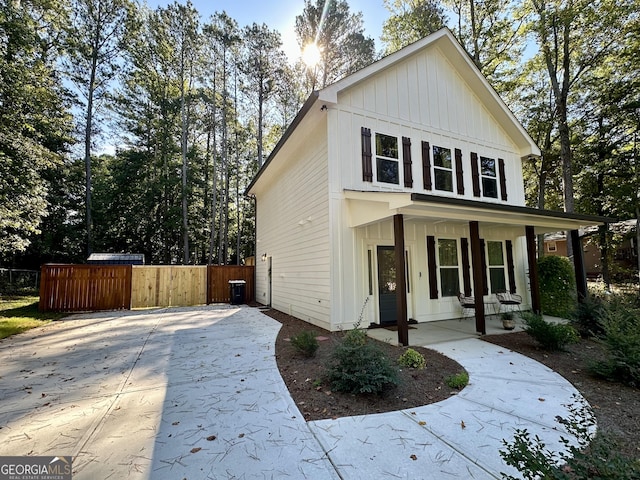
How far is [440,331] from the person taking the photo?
6.62 meters

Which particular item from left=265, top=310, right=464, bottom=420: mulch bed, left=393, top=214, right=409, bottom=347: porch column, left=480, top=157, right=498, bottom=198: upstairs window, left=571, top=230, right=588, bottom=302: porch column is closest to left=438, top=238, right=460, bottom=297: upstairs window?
left=480, top=157, right=498, bottom=198: upstairs window

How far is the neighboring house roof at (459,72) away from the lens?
22.3ft

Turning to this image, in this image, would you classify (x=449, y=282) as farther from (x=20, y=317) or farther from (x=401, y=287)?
(x=20, y=317)

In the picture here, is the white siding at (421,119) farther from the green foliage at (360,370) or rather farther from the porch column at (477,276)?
the green foliage at (360,370)

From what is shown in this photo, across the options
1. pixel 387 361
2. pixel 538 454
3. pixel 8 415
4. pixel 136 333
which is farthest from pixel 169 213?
pixel 538 454

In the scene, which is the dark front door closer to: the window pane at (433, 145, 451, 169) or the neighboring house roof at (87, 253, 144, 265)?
the window pane at (433, 145, 451, 169)

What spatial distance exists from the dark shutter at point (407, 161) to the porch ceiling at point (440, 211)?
157 cm

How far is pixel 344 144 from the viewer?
22.8 feet

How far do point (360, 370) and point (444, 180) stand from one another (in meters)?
6.83

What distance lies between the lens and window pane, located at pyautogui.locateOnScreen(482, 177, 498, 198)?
9.35 meters

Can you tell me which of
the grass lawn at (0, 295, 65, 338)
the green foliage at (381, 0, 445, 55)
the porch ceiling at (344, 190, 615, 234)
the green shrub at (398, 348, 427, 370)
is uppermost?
the green foliage at (381, 0, 445, 55)

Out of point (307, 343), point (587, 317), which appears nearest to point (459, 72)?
point (587, 317)

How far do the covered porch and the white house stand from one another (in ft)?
0.09

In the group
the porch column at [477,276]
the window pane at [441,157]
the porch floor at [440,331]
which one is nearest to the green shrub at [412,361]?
the porch floor at [440,331]
